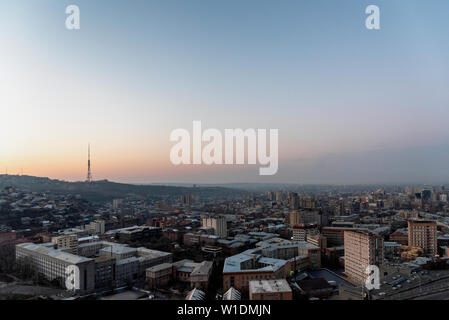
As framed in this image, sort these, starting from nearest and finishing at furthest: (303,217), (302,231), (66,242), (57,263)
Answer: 1. (57,263)
2. (66,242)
3. (302,231)
4. (303,217)

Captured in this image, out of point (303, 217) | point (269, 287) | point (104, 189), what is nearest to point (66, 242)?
point (269, 287)

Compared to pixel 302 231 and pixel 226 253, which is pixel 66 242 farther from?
pixel 302 231

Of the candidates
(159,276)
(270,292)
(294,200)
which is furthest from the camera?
(294,200)

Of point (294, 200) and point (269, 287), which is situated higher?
point (269, 287)

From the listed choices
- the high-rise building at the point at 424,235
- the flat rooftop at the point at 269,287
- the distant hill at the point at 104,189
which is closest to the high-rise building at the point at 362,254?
the flat rooftop at the point at 269,287

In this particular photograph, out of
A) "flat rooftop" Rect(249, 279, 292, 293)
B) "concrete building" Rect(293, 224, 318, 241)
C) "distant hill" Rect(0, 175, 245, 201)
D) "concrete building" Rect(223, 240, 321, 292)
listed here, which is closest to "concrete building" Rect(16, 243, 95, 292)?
"concrete building" Rect(223, 240, 321, 292)

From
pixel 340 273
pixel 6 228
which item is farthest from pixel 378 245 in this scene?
pixel 6 228
